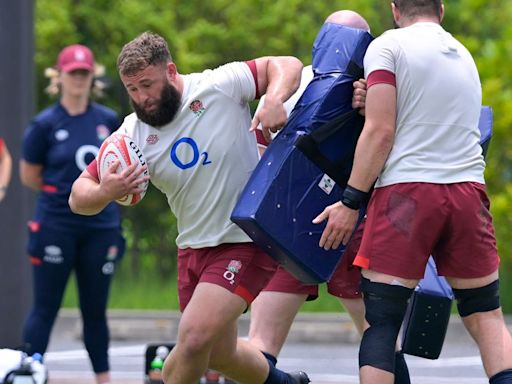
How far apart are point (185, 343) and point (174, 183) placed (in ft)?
2.46

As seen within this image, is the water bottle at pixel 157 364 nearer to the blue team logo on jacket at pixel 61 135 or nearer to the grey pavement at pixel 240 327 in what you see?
the blue team logo on jacket at pixel 61 135

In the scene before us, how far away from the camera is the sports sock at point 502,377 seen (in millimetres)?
6281

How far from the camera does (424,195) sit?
624 centimetres

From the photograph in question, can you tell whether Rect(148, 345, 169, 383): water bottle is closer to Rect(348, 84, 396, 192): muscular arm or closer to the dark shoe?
the dark shoe

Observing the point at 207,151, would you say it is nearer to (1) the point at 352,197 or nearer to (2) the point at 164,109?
(2) the point at 164,109

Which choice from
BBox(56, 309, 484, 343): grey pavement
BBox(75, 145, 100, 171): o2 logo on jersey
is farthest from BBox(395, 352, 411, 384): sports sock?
BBox(56, 309, 484, 343): grey pavement

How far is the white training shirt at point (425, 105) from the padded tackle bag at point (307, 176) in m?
0.29

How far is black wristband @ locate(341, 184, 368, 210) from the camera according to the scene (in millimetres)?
6332

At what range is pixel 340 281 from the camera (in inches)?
295

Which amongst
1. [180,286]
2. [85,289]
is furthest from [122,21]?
[180,286]

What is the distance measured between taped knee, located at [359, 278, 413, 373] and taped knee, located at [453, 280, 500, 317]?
0.85 feet

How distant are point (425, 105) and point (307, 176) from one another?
2.17 ft

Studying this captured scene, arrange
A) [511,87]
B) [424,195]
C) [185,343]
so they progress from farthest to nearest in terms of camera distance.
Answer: [511,87] → [185,343] → [424,195]

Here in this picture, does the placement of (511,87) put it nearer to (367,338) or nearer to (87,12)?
(87,12)
